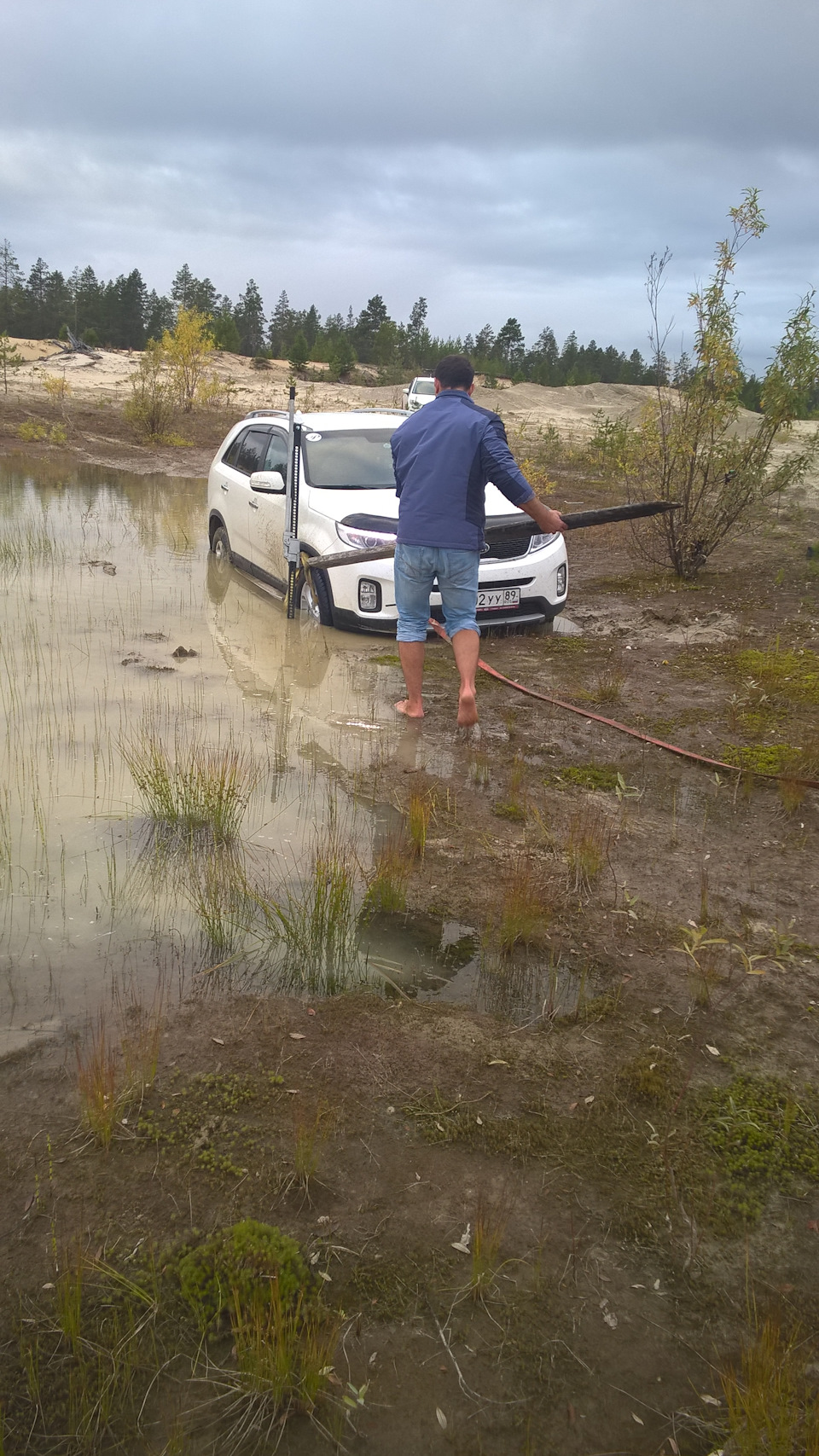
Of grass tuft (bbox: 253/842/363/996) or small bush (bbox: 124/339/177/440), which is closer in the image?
grass tuft (bbox: 253/842/363/996)

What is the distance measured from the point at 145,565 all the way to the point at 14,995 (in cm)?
849

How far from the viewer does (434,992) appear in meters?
3.34

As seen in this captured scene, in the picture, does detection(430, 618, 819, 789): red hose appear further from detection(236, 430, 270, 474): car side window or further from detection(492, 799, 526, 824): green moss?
detection(236, 430, 270, 474): car side window

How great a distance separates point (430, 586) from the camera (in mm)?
6086

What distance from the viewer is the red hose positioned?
5.13m

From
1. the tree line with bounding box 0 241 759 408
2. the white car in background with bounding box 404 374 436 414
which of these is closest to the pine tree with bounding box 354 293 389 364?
the tree line with bounding box 0 241 759 408

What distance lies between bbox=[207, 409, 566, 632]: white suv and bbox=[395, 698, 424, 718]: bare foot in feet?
4.27

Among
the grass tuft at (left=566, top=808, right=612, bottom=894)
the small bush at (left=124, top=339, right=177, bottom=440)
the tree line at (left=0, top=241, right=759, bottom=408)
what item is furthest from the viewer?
the tree line at (left=0, top=241, right=759, bottom=408)

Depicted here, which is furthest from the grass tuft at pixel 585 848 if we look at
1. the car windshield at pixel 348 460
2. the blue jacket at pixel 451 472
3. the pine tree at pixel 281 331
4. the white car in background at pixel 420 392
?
the pine tree at pixel 281 331

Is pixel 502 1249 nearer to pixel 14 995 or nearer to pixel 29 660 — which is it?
pixel 14 995

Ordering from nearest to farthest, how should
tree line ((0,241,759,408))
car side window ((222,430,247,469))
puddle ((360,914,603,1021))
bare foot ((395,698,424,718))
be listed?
puddle ((360,914,603,1021)), bare foot ((395,698,424,718)), car side window ((222,430,247,469)), tree line ((0,241,759,408))

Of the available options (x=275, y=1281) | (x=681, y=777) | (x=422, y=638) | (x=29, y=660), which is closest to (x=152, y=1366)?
(x=275, y=1281)

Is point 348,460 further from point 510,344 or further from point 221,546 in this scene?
point 510,344

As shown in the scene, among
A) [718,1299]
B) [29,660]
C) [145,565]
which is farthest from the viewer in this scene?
[145,565]
